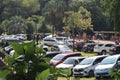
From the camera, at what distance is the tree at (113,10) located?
32844 mm

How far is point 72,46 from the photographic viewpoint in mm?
57188

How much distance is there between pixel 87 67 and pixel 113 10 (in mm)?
6342

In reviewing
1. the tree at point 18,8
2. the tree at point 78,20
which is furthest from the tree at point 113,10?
the tree at point 18,8

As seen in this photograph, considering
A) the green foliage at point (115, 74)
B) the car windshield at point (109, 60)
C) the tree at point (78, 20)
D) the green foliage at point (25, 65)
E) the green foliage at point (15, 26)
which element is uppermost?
the green foliage at point (25, 65)

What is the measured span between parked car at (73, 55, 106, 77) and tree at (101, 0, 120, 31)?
→ 192 inches

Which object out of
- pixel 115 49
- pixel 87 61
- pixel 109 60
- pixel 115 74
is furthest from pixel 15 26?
pixel 115 74

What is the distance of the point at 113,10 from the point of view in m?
33.2

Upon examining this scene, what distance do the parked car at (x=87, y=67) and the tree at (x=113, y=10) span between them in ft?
16.0

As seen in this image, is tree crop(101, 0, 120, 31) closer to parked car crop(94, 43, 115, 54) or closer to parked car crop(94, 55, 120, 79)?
parked car crop(94, 55, 120, 79)

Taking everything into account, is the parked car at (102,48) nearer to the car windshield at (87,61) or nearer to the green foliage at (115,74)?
the car windshield at (87,61)

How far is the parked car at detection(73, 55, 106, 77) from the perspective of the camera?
93.7 feet

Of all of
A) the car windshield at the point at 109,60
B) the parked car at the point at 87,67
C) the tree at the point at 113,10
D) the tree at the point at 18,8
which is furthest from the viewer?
the tree at the point at 18,8

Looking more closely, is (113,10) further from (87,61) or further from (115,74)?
(115,74)

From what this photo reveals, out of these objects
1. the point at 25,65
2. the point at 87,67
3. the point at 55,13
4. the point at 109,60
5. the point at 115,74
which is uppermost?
the point at 25,65
